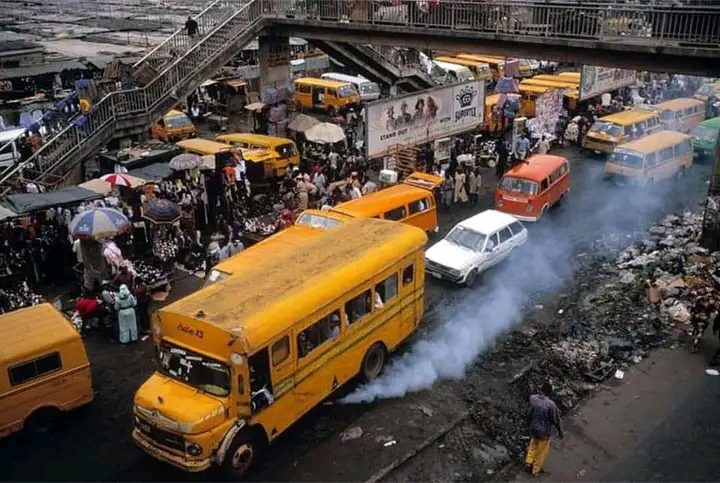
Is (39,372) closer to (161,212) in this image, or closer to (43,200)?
(43,200)

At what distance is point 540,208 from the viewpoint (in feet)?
72.2

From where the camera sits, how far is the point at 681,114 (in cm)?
3128

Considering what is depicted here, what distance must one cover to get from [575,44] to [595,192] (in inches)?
274

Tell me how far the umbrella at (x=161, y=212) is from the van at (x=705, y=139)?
2200 centimetres

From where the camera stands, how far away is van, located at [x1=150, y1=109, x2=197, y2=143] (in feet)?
103

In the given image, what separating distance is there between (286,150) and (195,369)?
17019mm

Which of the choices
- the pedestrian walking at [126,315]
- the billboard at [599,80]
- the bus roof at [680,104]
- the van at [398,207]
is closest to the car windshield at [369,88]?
the billboard at [599,80]

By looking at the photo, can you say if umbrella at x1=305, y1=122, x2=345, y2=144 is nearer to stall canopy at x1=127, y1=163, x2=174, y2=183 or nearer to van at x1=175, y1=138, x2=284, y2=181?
van at x1=175, y1=138, x2=284, y2=181

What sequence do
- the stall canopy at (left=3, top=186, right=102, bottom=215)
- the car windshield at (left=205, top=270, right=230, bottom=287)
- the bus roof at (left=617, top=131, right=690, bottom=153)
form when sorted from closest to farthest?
the car windshield at (left=205, top=270, right=230, bottom=287) < the stall canopy at (left=3, top=186, right=102, bottom=215) < the bus roof at (left=617, top=131, right=690, bottom=153)

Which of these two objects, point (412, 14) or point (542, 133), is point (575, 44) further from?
point (542, 133)

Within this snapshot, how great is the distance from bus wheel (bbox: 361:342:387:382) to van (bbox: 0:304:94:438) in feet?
16.6

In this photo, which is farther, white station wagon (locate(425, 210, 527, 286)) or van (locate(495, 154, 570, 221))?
van (locate(495, 154, 570, 221))

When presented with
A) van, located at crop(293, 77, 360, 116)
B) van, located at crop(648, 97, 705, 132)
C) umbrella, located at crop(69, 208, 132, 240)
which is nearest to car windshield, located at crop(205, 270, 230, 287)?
umbrella, located at crop(69, 208, 132, 240)

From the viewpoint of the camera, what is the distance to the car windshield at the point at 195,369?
10.2m
